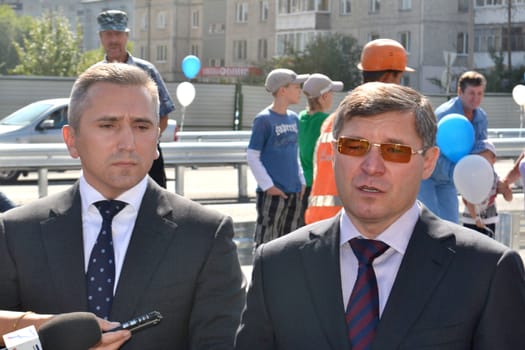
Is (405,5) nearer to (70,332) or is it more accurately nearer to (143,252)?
(143,252)

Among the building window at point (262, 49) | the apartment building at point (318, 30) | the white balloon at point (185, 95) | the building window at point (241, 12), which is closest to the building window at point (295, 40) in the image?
the apartment building at point (318, 30)

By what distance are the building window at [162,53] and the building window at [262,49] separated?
16.5m

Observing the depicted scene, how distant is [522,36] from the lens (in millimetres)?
77750

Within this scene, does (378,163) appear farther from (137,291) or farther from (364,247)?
(137,291)

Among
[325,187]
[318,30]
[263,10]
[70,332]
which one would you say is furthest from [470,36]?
[70,332]

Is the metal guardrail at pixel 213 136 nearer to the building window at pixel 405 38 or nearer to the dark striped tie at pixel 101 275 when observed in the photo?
the dark striped tie at pixel 101 275

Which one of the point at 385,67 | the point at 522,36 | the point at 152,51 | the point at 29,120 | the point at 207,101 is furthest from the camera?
the point at 152,51

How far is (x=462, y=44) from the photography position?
79312 mm

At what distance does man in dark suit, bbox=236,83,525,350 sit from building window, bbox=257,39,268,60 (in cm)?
8950

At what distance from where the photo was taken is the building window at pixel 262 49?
92.4m

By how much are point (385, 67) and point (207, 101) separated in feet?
110

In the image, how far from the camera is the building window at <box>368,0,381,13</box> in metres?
79.9

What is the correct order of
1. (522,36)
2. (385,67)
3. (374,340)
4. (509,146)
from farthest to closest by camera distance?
(522,36) → (509,146) → (385,67) → (374,340)

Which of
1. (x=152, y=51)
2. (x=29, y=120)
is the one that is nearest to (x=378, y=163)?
(x=29, y=120)
